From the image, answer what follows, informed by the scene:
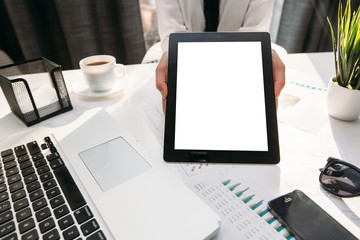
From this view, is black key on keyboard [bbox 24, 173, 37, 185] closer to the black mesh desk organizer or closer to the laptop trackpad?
the laptop trackpad

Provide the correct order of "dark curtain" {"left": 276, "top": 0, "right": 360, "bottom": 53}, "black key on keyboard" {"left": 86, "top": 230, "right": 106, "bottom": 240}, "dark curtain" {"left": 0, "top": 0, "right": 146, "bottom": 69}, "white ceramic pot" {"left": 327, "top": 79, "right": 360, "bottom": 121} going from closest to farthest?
"black key on keyboard" {"left": 86, "top": 230, "right": 106, "bottom": 240} < "white ceramic pot" {"left": 327, "top": 79, "right": 360, "bottom": 121} < "dark curtain" {"left": 0, "top": 0, "right": 146, "bottom": 69} < "dark curtain" {"left": 276, "top": 0, "right": 360, "bottom": 53}

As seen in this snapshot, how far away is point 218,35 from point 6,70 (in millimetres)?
472

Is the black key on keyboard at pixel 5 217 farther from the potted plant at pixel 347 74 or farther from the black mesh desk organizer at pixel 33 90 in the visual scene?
the potted plant at pixel 347 74

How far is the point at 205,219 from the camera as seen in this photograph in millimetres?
309

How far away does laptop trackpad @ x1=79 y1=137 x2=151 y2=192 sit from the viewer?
374mm

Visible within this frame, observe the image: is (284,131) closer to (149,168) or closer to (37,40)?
(149,168)

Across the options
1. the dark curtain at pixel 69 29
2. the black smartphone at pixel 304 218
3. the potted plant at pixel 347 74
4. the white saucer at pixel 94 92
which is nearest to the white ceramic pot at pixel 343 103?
the potted plant at pixel 347 74

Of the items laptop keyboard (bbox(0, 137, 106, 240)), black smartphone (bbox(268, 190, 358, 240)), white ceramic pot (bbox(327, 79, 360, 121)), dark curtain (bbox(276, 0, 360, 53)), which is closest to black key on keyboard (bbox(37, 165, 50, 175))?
laptop keyboard (bbox(0, 137, 106, 240))

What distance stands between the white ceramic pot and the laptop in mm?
390

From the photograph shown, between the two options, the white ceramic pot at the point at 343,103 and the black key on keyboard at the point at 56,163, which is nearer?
the black key on keyboard at the point at 56,163

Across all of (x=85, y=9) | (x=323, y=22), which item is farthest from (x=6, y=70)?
(x=323, y=22)

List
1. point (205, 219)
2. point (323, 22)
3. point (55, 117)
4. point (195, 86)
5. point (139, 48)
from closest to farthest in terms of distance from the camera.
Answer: point (205, 219) → point (195, 86) → point (55, 117) → point (139, 48) → point (323, 22)

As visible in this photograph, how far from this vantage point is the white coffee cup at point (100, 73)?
1.98 feet

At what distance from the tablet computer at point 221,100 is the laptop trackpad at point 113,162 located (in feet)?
0.17
